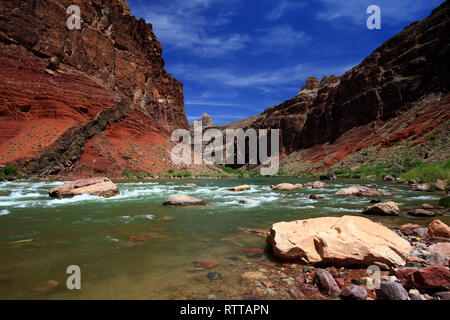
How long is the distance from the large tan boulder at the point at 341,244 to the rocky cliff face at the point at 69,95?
98.7ft

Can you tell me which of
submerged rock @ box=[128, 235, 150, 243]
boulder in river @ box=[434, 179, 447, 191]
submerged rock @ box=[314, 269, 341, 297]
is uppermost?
boulder in river @ box=[434, 179, 447, 191]

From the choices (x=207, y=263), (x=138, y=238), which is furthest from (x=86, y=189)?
(x=207, y=263)

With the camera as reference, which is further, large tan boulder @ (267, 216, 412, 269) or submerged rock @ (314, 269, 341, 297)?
large tan boulder @ (267, 216, 412, 269)

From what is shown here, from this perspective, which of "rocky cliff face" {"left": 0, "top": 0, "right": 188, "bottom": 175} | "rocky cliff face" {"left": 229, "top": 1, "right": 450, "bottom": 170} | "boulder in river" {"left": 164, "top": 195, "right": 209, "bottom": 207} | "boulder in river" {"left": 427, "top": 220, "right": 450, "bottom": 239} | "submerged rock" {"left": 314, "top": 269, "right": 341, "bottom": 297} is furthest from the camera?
"rocky cliff face" {"left": 229, "top": 1, "right": 450, "bottom": 170}

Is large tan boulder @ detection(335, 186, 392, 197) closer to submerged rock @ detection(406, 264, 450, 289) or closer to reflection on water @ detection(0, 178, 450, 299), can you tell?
reflection on water @ detection(0, 178, 450, 299)

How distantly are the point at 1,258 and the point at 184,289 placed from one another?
342cm

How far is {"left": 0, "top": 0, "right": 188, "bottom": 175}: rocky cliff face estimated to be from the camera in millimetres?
28562

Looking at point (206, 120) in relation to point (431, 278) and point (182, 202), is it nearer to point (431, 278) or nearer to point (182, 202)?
point (182, 202)

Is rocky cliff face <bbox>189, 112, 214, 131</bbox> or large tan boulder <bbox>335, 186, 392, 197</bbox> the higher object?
rocky cliff face <bbox>189, 112, 214, 131</bbox>

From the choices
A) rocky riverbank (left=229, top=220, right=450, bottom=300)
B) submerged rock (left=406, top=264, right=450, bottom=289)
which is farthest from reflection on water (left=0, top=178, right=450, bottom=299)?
submerged rock (left=406, top=264, right=450, bottom=289)

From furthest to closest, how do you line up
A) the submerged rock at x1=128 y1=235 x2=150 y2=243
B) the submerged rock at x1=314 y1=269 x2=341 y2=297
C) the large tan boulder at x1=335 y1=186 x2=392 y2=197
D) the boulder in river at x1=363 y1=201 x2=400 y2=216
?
the large tan boulder at x1=335 y1=186 x2=392 y2=197
the boulder in river at x1=363 y1=201 x2=400 y2=216
the submerged rock at x1=128 y1=235 x2=150 y2=243
the submerged rock at x1=314 y1=269 x2=341 y2=297

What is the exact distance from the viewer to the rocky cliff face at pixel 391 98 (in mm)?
41312

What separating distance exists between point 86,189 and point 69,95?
28.0 meters

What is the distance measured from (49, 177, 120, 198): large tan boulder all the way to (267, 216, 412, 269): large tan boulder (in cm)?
1171
